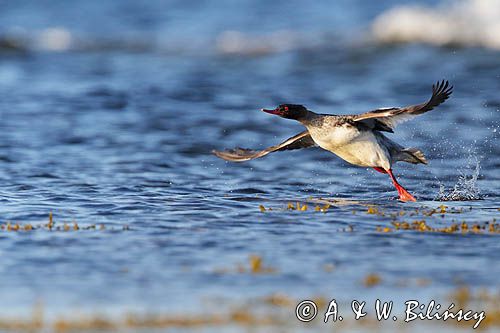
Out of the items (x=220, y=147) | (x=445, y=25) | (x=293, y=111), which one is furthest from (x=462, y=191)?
(x=445, y=25)

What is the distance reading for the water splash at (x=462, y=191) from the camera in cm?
1050

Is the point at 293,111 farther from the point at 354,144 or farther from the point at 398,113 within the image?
the point at 398,113

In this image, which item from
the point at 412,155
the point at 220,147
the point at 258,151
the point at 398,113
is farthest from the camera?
the point at 220,147

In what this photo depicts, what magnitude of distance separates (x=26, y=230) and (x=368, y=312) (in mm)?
3360

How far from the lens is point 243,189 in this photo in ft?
36.2

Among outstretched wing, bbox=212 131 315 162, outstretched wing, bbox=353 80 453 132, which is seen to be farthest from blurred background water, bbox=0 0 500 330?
outstretched wing, bbox=353 80 453 132

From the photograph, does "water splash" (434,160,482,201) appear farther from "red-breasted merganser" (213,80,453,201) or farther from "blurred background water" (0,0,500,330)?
"red-breasted merganser" (213,80,453,201)

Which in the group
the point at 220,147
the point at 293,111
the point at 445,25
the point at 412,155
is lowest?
the point at 412,155

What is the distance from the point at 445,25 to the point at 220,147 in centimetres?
1372

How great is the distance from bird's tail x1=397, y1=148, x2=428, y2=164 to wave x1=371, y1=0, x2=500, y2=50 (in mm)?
13751

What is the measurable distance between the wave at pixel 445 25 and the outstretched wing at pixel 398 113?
47.0ft

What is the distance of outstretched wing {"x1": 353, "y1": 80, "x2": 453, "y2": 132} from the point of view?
9655 mm

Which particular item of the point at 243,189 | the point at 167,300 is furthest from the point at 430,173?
the point at 167,300

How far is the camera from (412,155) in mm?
10992
